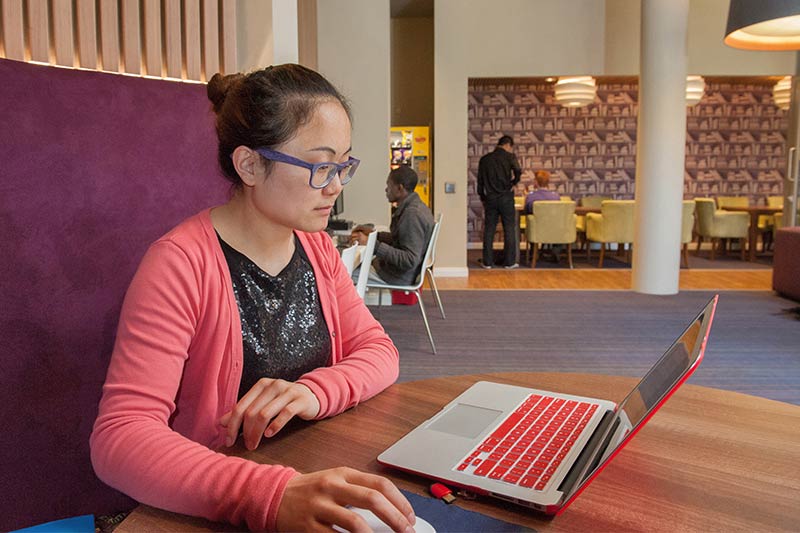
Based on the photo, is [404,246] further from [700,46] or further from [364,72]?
[700,46]

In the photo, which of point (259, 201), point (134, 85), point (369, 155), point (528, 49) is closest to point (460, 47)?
point (528, 49)

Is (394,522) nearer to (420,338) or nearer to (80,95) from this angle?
(80,95)

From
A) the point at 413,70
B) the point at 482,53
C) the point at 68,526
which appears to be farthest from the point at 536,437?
the point at 413,70

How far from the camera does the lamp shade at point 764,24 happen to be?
4734 millimetres

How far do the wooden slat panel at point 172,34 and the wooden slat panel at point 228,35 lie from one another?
0.61 ft

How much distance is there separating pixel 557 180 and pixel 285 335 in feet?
39.4

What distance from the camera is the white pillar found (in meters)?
6.93

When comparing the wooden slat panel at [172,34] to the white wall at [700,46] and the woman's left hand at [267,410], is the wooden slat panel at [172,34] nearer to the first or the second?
the woman's left hand at [267,410]

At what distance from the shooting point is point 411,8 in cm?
1051

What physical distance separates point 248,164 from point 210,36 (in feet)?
4.52

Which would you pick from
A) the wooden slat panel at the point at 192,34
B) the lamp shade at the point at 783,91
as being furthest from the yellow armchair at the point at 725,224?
the wooden slat panel at the point at 192,34

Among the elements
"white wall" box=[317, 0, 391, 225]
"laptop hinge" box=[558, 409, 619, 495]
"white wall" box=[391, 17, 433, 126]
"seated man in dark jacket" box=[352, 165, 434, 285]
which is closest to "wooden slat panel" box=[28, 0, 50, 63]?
"laptop hinge" box=[558, 409, 619, 495]

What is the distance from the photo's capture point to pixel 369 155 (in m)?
7.61

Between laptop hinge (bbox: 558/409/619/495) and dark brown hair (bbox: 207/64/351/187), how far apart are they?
2.57 feet
